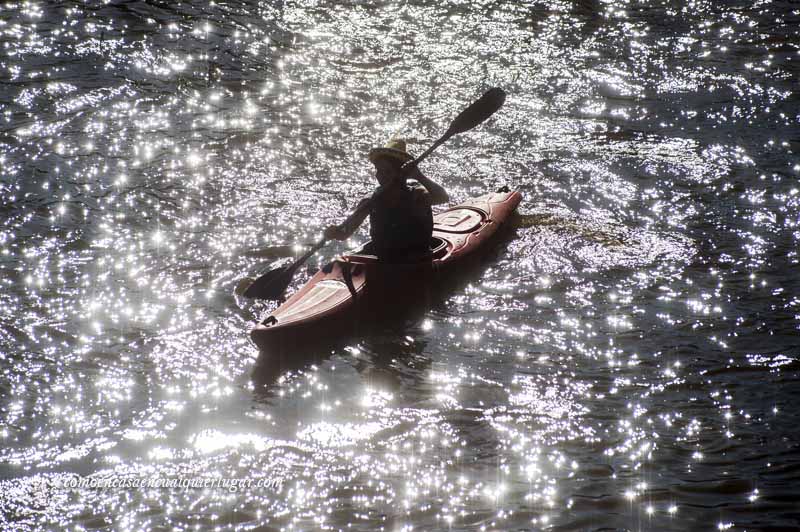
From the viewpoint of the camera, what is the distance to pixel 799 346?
261 inches

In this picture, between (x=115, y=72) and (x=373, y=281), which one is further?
(x=115, y=72)

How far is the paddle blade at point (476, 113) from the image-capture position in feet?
26.2

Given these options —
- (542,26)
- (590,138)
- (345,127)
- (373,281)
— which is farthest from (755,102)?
(373,281)

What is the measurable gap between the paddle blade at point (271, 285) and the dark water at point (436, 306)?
21 centimetres

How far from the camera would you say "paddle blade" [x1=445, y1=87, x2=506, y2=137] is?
26.2ft

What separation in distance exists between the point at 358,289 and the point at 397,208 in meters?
0.81

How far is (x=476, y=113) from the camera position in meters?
8.05

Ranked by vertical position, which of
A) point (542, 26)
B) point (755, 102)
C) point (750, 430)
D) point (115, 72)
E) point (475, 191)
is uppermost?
point (542, 26)

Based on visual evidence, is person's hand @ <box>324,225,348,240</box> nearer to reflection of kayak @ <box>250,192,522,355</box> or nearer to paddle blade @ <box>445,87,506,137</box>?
reflection of kayak @ <box>250,192,522,355</box>

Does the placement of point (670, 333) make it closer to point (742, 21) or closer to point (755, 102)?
point (755, 102)

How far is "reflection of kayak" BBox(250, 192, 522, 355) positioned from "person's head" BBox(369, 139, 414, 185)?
0.68m

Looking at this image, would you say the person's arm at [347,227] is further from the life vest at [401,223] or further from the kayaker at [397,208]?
the life vest at [401,223]

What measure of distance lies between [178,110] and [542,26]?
634 centimetres

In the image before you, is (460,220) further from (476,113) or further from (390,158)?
(390,158)
